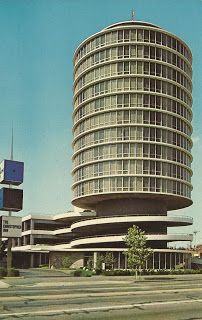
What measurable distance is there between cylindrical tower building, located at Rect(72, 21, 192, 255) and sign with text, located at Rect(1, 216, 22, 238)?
116 ft

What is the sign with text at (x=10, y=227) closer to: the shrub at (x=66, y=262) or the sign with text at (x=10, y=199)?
the sign with text at (x=10, y=199)

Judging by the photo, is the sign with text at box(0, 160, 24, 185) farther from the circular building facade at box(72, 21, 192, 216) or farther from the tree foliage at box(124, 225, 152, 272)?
the circular building facade at box(72, 21, 192, 216)

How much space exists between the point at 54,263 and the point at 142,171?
26.5 meters

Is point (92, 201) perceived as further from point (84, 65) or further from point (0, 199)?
point (0, 199)

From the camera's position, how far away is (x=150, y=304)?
22.9 meters

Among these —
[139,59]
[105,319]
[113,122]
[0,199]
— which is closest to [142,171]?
[113,122]

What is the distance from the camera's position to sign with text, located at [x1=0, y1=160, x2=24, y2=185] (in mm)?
53500

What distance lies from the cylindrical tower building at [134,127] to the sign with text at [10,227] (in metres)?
35.4

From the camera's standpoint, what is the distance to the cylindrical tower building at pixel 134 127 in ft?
290

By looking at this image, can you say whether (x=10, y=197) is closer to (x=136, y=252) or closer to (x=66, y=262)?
(x=136, y=252)

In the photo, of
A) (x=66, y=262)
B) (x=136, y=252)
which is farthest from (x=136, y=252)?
(x=66, y=262)

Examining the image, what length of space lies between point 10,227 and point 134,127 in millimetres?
42507

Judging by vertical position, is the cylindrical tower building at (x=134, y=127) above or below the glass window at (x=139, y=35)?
below

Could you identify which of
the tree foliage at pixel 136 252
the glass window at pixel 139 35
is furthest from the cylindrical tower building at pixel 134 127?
the tree foliage at pixel 136 252
